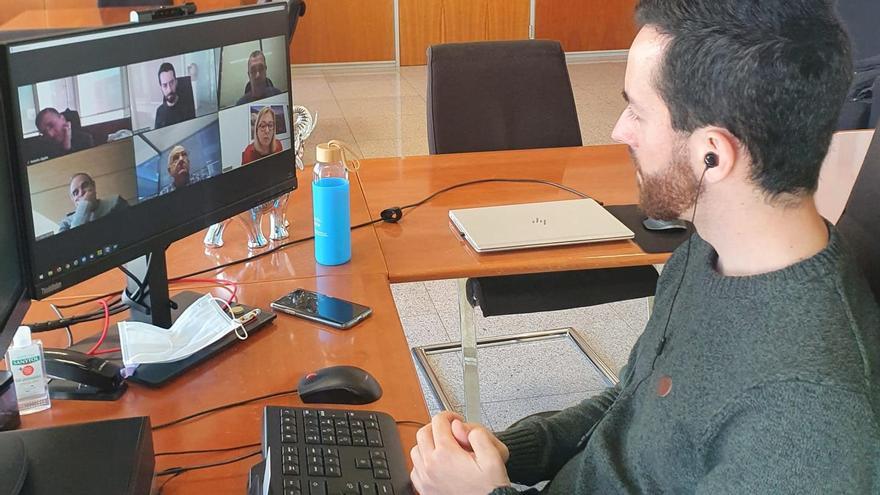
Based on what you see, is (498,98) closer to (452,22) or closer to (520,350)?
(520,350)

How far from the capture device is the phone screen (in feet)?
5.11

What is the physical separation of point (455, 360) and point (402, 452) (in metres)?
1.74

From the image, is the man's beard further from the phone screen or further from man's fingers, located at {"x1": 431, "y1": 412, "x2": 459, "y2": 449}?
the phone screen

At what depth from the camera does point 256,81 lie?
159 centimetres

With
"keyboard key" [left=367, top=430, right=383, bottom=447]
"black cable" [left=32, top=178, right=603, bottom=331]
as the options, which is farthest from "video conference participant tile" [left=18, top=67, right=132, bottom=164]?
"keyboard key" [left=367, top=430, right=383, bottom=447]

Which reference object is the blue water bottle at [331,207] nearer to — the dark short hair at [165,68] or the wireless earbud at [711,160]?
the dark short hair at [165,68]

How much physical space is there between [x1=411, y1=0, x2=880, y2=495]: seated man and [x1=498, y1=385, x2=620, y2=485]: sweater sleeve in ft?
0.75

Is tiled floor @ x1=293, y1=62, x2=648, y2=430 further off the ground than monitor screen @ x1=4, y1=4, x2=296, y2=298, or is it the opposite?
monitor screen @ x1=4, y1=4, x2=296, y2=298

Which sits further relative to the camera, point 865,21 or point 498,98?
point 865,21

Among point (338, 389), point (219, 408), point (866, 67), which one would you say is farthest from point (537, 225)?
point (866, 67)

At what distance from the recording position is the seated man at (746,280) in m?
0.87

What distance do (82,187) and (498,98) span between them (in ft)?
5.06

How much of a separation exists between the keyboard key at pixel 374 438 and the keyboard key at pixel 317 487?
0.11 meters

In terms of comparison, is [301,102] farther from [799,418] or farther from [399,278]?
[799,418]
